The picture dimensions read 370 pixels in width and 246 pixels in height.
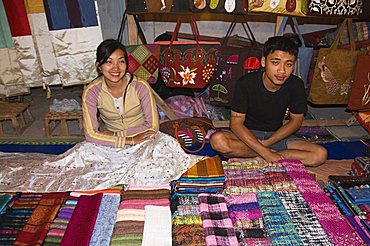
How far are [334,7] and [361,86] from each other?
0.87 metres

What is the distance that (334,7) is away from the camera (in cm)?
328

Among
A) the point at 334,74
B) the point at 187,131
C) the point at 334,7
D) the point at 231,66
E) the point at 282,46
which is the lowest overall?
the point at 187,131

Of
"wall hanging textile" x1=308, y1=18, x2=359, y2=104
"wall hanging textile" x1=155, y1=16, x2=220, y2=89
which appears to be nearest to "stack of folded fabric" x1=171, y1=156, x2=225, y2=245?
"wall hanging textile" x1=155, y1=16, x2=220, y2=89

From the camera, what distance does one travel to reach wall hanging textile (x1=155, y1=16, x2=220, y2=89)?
350 cm

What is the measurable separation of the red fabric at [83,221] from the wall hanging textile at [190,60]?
175 centimetres

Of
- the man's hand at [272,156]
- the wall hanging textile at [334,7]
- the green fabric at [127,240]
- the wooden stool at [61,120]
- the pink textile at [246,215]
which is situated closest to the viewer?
the green fabric at [127,240]

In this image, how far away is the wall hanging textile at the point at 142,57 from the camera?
3.52m

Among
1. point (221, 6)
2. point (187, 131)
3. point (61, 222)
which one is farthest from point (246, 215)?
point (221, 6)

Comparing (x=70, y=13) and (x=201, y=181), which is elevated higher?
(x=70, y=13)

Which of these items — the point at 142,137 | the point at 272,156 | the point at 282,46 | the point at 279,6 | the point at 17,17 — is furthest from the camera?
the point at 17,17

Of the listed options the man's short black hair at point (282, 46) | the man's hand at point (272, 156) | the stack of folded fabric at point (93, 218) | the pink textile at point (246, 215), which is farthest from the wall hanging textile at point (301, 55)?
the stack of folded fabric at point (93, 218)

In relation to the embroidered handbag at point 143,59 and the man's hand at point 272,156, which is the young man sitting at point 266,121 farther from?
the embroidered handbag at point 143,59

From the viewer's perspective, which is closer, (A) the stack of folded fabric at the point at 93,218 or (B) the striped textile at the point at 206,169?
(A) the stack of folded fabric at the point at 93,218

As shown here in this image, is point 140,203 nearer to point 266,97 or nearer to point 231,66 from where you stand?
point 266,97
